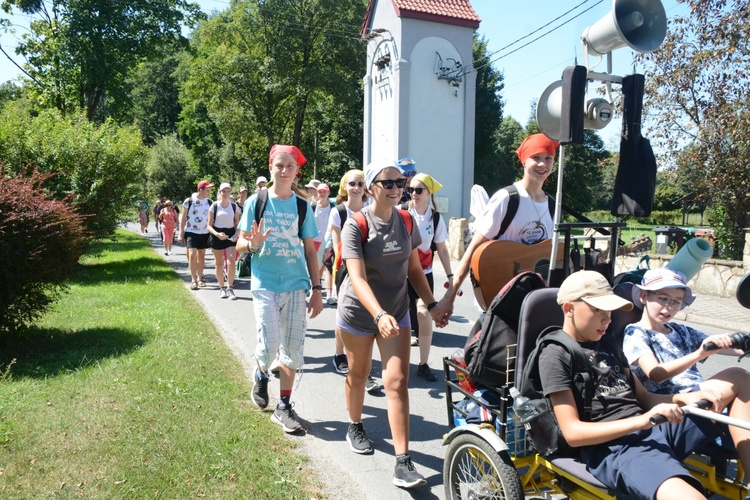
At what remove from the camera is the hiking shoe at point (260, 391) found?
16.5 feet

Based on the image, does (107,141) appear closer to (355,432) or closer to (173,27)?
(173,27)

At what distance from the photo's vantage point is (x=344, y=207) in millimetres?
6906

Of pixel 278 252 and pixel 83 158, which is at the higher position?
pixel 83 158

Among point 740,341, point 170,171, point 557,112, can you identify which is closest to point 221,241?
point 557,112

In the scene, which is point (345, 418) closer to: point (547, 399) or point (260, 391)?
point (260, 391)

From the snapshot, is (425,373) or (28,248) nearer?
(425,373)

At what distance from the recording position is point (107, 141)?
47.4ft

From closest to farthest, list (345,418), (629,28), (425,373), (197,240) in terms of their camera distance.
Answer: (629,28) < (345,418) < (425,373) < (197,240)

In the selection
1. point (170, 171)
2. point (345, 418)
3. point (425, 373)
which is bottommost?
point (345, 418)

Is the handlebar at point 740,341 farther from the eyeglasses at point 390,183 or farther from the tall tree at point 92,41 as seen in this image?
the tall tree at point 92,41

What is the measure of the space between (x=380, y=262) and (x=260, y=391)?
1891mm

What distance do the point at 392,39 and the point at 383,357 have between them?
925 inches

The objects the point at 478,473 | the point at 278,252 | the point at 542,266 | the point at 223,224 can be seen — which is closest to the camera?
the point at 478,473

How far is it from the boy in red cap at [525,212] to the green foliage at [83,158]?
1012 centimetres
